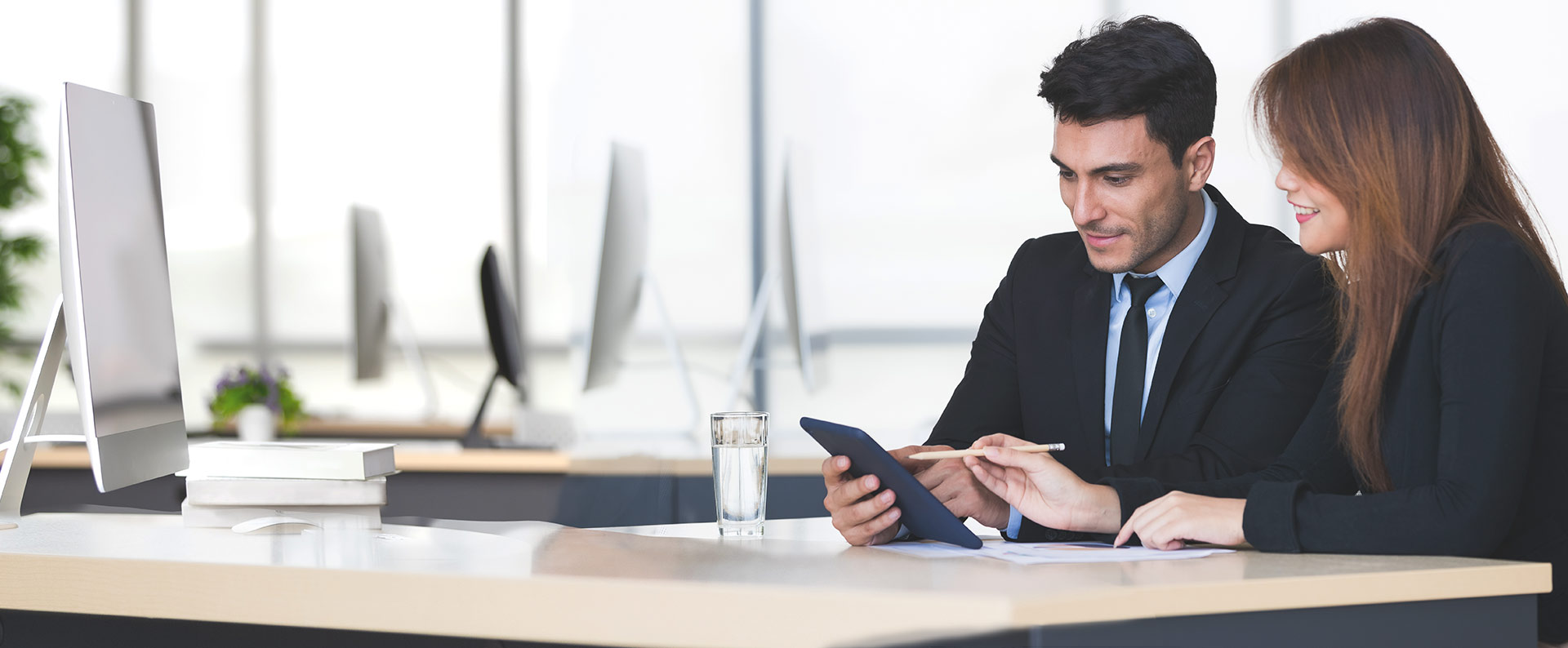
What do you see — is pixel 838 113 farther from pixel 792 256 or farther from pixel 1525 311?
pixel 1525 311

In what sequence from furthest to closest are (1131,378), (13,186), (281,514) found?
(13,186) < (1131,378) < (281,514)

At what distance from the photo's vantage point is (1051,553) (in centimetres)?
122

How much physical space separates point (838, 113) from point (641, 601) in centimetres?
249

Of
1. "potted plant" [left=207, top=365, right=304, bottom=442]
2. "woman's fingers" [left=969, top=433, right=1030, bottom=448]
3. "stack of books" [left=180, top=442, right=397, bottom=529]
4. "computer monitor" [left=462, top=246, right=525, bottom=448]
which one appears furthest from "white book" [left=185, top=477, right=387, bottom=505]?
"potted plant" [left=207, top=365, right=304, bottom=442]

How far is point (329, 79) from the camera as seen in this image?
4699 mm

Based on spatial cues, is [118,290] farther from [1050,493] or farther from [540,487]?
[540,487]

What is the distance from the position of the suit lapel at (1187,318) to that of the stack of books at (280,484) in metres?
1.01

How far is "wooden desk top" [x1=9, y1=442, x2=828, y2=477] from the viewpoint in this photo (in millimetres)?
3166

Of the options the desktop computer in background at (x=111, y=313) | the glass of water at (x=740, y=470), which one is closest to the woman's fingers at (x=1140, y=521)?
the glass of water at (x=740, y=470)

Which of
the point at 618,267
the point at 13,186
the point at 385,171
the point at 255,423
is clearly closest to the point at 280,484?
the point at 618,267

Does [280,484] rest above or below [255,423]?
above

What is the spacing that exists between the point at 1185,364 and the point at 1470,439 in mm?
543

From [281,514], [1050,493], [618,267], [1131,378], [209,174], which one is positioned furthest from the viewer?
[209,174]

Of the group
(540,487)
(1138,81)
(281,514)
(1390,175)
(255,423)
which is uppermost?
(1138,81)
